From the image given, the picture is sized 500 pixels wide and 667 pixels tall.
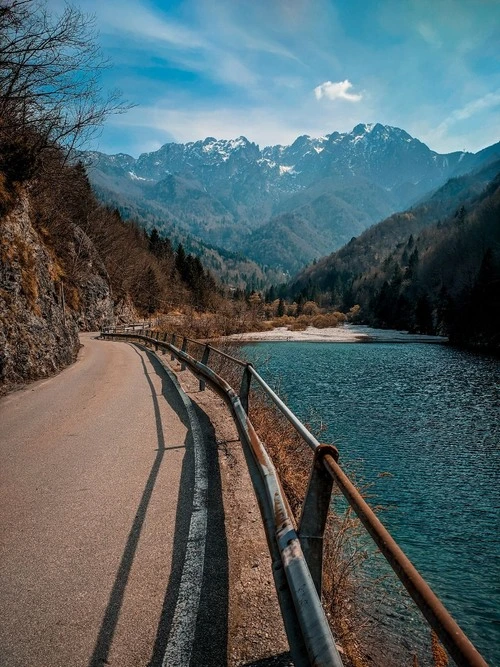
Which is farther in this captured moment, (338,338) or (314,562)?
(338,338)

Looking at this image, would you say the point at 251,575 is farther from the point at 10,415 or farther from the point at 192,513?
the point at 10,415

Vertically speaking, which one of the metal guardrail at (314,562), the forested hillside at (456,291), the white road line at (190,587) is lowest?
the white road line at (190,587)

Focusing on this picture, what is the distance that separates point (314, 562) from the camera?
2447 millimetres

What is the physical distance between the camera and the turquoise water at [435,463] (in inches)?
251

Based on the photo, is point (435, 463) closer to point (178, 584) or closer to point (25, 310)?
point (178, 584)

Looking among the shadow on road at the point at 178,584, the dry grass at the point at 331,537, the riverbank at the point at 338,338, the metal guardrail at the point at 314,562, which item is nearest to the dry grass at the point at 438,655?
the dry grass at the point at 331,537

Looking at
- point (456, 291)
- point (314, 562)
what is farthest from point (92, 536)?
point (456, 291)

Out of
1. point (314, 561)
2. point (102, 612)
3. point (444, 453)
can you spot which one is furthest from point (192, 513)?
point (444, 453)

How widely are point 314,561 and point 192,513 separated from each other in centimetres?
205

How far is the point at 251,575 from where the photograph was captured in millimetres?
3207

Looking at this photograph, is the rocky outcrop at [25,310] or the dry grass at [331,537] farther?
the rocky outcrop at [25,310]

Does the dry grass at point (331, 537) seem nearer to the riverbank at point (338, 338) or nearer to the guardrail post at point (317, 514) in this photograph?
the guardrail post at point (317, 514)

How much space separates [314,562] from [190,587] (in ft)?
3.80

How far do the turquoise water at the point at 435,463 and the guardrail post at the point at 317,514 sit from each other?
4364 mm
